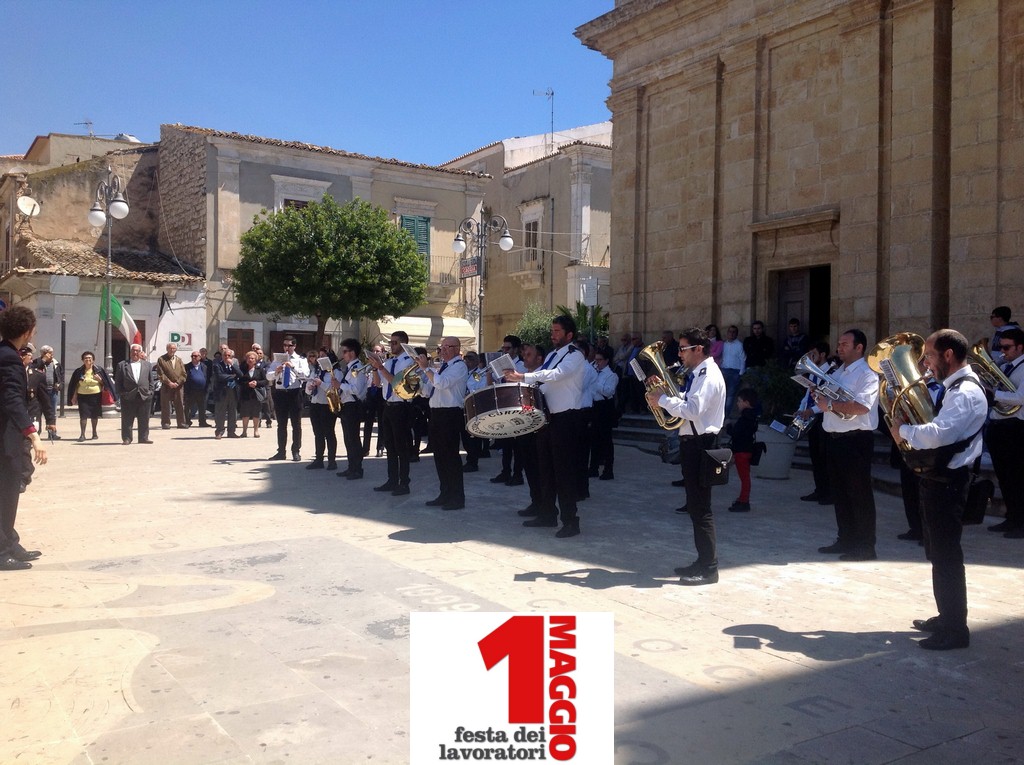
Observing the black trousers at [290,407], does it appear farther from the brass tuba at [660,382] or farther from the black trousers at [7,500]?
the brass tuba at [660,382]

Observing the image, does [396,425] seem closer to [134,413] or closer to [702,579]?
[702,579]

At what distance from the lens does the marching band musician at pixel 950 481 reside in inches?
191

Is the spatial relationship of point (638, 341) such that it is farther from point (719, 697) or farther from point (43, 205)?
point (43, 205)

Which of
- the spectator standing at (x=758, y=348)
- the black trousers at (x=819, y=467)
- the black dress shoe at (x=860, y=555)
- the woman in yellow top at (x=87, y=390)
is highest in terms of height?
the spectator standing at (x=758, y=348)

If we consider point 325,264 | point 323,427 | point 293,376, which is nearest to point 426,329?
point 325,264

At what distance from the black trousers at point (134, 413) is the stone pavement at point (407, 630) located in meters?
6.55

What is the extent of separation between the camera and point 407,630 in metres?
5.00

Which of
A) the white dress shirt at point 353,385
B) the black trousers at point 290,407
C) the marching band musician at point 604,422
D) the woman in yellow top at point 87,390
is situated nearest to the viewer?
the white dress shirt at point 353,385

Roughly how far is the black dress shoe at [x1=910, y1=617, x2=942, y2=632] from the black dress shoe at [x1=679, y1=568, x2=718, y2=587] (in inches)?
53.8

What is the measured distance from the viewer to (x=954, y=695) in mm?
4160

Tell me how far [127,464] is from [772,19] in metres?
13.0

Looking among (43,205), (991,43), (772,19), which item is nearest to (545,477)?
(991,43)

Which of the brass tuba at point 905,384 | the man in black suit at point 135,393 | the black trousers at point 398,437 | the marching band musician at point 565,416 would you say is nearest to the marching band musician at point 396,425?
the black trousers at point 398,437

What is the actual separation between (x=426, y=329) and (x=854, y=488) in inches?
1086
